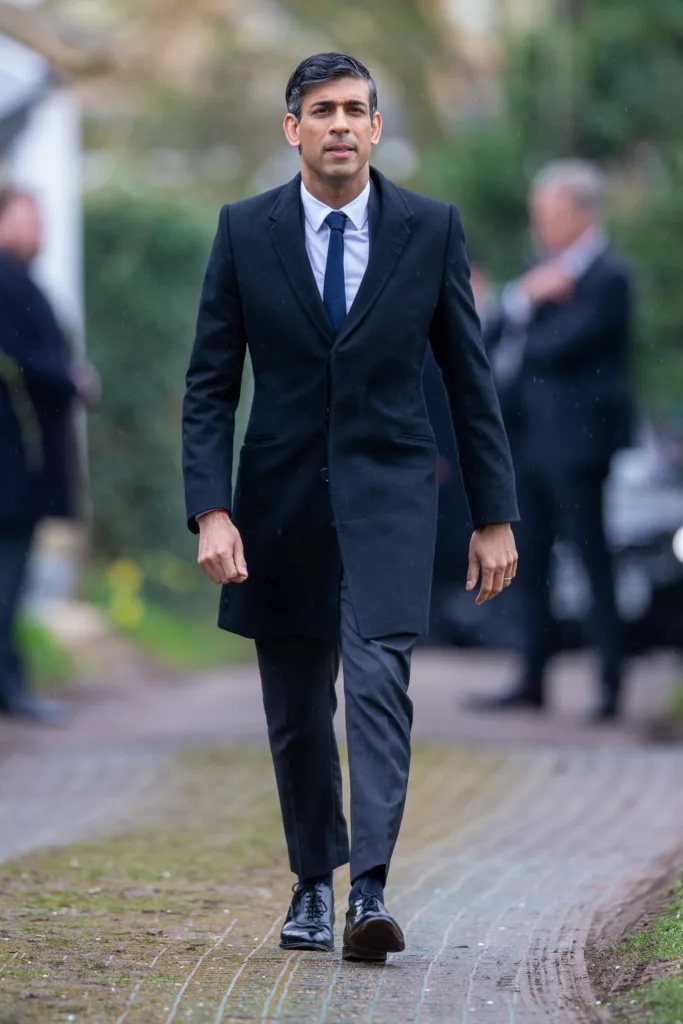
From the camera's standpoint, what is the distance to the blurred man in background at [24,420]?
31.8 ft

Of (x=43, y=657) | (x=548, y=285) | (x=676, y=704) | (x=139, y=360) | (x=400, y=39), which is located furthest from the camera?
(x=400, y=39)

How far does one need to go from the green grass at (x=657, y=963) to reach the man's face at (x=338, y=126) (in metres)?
1.84

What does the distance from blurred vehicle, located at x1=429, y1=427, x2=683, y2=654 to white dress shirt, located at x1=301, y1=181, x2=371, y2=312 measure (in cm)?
644

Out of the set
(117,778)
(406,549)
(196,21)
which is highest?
(196,21)

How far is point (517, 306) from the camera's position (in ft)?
32.5

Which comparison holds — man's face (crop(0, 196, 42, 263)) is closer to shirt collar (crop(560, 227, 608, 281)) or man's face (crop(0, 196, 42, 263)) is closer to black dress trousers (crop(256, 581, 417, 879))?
shirt collar (crop(560, 227, 608, 281))

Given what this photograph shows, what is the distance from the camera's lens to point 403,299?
189 inches

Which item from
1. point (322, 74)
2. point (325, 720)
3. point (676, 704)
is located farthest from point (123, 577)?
point (322, 74)

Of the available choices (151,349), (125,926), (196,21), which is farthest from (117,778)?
(196,21)

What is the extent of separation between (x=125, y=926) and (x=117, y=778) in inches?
116

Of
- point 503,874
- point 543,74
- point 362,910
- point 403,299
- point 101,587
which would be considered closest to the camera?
point 362,910

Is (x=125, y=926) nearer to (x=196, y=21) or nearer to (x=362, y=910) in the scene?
(x=362, y=910)

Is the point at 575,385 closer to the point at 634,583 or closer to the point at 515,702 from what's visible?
the point at 515,702

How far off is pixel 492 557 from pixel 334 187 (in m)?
0.92
